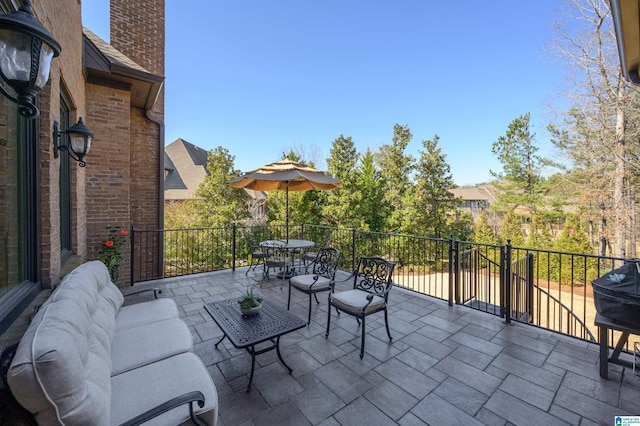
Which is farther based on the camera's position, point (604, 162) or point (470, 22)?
point (604, 162)

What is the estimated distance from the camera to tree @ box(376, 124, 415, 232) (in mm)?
13250

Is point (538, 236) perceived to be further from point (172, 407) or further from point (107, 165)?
point (107, 165)

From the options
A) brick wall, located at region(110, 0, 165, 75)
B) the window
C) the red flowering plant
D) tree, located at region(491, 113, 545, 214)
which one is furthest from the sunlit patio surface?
tree, located at region(491, 113, 545, 214)

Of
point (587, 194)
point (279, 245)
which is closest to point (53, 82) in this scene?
point (279, 245)

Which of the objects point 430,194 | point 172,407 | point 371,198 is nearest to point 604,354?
point 172,407

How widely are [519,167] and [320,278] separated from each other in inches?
693

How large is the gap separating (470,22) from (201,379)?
9662 millimetres

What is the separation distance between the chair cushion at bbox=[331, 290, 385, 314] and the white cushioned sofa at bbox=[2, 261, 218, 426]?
4.87ft

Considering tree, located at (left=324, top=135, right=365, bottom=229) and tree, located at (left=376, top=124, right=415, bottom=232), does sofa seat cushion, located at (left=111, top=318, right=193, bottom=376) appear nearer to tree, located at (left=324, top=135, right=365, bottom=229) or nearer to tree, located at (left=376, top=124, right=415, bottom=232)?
tree, located at (left=324, top=135, right=365, bottom=229)

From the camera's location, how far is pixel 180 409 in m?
1.43

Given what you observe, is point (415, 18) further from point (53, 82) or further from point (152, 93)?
point (53, 82)

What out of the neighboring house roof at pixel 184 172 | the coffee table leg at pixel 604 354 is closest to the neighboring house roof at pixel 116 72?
the coffee table leg at pixel 604 354

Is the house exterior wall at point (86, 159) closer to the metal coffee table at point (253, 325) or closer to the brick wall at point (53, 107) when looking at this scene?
the brick wall at point (53, 107)

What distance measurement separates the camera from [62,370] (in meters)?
1.05
